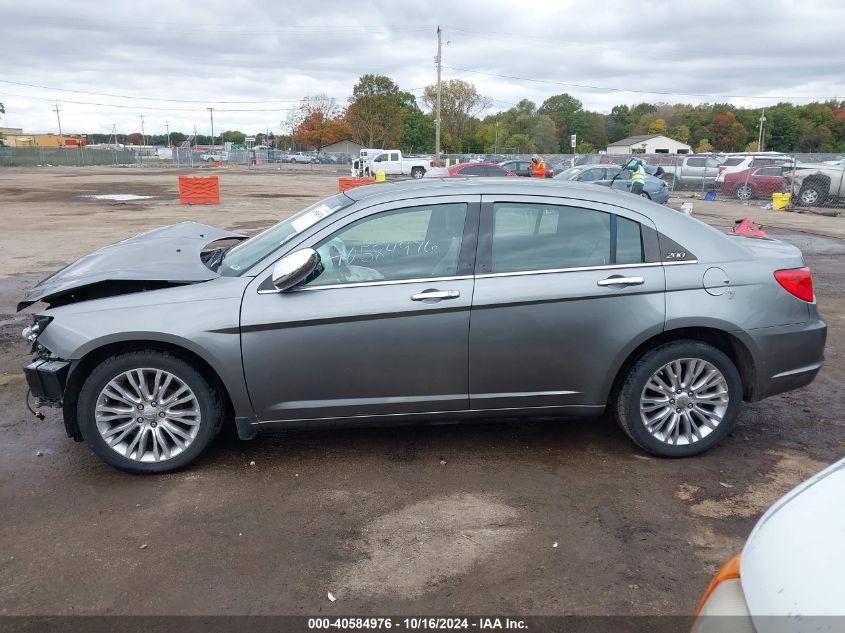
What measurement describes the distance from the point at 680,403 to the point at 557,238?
1279mm

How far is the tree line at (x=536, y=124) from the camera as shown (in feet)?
239

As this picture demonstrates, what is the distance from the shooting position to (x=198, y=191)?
77.9 feet

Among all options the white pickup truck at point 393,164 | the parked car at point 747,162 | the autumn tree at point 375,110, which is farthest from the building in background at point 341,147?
the parked car at point 747,162

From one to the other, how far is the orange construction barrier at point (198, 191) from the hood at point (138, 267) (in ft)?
64.5

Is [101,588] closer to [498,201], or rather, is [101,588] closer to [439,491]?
[439,491]

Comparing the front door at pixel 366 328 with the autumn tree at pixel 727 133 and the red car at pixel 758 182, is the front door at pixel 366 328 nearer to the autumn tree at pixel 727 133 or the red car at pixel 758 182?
the red car at pixel 758 182

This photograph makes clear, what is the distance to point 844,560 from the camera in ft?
4.59

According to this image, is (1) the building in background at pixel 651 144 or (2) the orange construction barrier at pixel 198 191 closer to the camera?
(2) the orange construction barrier at pixel 198 191

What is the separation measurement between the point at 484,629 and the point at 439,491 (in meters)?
1.20

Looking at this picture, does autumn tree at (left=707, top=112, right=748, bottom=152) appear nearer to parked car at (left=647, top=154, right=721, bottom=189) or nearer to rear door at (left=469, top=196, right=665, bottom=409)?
parked car at (left=647, top=154, right=721, bottom=189)

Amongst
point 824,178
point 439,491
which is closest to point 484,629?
point 439,491

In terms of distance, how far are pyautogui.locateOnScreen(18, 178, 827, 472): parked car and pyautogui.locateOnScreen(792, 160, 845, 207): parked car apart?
21.3 meters

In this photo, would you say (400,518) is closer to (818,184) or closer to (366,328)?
(366,328)

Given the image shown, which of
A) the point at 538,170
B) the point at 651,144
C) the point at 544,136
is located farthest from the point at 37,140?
the point at 538,170
